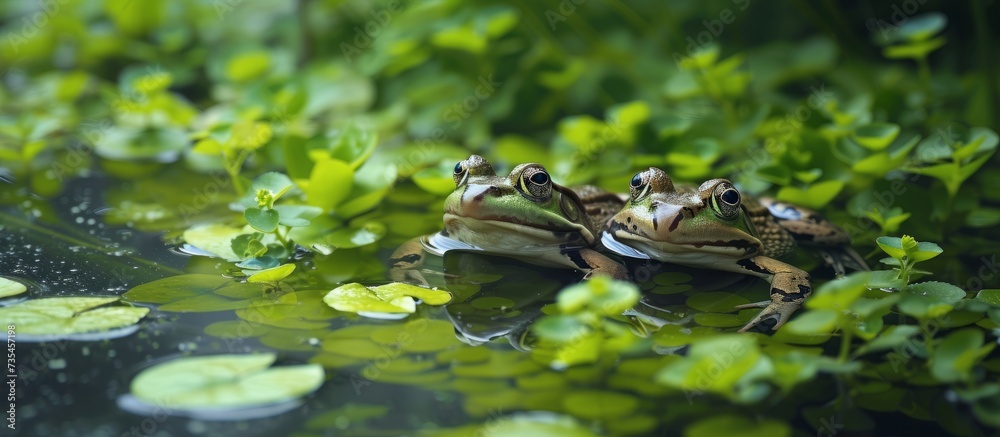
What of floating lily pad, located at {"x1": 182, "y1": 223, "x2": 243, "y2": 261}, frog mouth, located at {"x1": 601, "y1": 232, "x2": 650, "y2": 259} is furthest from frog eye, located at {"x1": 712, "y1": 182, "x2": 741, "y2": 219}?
floating lily pad, located at {"x1": 182, "y1": 223, "x2": 243, "y2": 261}

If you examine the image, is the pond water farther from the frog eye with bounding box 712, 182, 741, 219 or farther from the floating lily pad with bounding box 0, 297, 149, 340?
the frog eye with bounding box 712, 182, 741, 219

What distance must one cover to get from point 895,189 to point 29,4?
19.4 feet

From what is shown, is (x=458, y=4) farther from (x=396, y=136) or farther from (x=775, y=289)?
(x=775, y=289)

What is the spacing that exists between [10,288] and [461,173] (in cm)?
151

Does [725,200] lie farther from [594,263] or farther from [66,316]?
[66,316]

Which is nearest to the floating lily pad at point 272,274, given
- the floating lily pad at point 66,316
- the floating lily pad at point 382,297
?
the floating lily pad at point 382,297

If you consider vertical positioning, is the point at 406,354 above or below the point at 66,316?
below

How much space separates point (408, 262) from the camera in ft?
9.32

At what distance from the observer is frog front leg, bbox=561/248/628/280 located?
104 inches

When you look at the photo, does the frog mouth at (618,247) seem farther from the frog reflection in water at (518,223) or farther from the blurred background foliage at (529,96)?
the blurred background foliage at (529,96)

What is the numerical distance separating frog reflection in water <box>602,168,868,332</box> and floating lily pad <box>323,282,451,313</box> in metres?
0.72

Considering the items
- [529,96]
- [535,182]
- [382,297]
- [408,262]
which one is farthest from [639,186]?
[529,96]

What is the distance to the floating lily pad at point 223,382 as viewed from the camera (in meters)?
1.92

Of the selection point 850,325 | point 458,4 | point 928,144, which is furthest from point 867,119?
point 458,4
